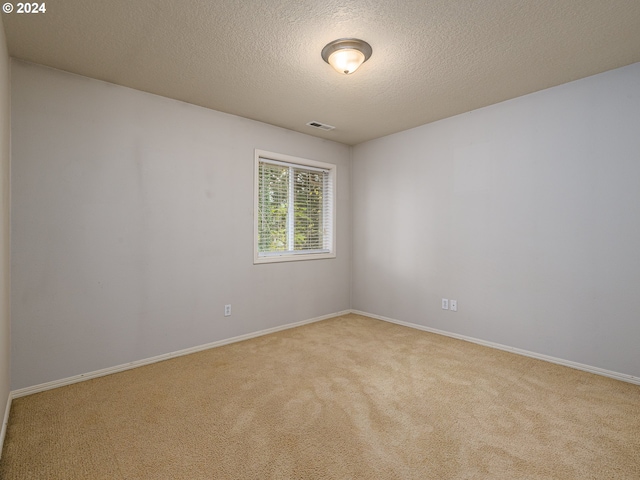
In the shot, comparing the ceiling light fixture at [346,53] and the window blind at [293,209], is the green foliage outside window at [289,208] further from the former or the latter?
the ceiling light fixture at [346,53]

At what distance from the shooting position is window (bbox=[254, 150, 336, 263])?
162 inches

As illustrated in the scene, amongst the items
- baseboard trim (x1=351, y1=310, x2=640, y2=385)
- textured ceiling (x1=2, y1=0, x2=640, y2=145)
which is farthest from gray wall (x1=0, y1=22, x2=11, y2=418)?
baseboard trim (x1=351, y1=310, x2=640, y2=385)

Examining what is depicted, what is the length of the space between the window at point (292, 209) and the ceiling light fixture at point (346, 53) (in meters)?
1.75

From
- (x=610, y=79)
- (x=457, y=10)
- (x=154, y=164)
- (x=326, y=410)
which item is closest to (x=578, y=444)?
(x=326, y=410)

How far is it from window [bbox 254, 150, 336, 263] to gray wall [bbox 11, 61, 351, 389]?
194mm

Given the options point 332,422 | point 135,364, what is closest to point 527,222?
point 332,422

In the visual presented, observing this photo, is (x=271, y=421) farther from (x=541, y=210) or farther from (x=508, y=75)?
(x=508, y=75)

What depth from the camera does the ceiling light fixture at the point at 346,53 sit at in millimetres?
2338

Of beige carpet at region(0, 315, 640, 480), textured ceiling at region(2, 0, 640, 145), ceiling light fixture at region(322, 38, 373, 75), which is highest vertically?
textured ceiling at region(2, 0, 640, 145)

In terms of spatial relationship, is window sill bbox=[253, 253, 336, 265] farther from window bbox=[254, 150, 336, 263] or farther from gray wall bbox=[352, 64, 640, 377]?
gray wall bbox=[352, 64, 640, 377]

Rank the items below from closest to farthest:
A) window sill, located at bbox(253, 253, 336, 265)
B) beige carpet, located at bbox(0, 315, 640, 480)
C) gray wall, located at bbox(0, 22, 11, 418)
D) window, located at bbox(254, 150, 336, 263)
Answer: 1. beige carpet, located at bbox(0, 315, 640, 480)
2. gray wall, located at bbox(0, 22, 11, 418)
3. window sill, located at bbox(253, 253, 336, 265)
4. window, located at bbox(254, 150, 336, 263)

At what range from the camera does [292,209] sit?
4.46 meters

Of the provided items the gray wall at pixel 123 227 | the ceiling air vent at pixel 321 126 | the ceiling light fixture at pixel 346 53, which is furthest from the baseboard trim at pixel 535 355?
the ceiling light fixture at pixel 346 53

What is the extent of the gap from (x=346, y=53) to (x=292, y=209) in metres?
2.33
